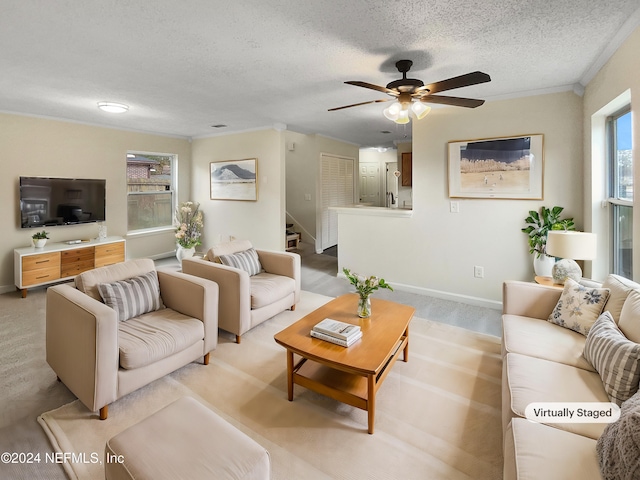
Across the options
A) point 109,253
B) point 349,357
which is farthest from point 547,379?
point 109,253

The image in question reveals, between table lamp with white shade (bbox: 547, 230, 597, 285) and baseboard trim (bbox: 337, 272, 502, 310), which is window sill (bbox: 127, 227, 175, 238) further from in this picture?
table lamp with white shade (bbox: 547, 230, 597, 285)

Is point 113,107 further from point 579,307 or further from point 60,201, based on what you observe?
point 579,307

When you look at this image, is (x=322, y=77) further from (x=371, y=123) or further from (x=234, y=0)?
(x=371, y=123)

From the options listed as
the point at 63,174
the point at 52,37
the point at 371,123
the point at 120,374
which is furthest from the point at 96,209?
the point at 371,123

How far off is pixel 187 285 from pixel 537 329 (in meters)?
2.48

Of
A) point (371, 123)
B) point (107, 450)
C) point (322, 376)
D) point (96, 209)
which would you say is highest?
point (371, 123)

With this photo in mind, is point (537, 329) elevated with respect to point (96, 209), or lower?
lower

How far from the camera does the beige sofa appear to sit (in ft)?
3.87

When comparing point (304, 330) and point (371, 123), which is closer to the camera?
point (304, 330)

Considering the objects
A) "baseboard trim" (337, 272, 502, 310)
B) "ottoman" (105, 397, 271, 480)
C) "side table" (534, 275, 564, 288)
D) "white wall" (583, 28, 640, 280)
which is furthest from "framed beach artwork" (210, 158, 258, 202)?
"ottoman" (105, 397, 271, 480)

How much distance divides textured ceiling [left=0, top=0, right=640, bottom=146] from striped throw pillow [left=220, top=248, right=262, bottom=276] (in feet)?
5.61

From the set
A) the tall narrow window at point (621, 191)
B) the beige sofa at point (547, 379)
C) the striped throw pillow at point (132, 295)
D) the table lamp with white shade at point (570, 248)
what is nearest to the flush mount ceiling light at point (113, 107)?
the striped throw pillow at point (132, 295)

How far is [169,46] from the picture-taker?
2.44 m

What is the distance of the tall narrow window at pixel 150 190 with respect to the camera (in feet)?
19.1
